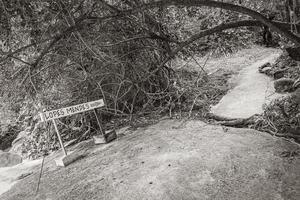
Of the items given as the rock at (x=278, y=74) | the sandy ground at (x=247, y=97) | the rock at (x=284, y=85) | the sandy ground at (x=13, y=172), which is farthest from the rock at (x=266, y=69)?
the sandy ground at (x=13, y=172)

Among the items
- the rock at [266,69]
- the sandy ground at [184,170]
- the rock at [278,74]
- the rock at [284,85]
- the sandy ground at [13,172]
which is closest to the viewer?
the sandy ground at [184,170]

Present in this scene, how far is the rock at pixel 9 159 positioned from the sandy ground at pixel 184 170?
158 cm

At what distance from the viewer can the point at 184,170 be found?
3244mm

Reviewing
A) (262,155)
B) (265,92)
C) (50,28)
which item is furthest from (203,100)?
(50,28)

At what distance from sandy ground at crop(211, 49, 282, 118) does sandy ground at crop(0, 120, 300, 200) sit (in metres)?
0.63

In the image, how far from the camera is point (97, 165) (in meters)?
4.04

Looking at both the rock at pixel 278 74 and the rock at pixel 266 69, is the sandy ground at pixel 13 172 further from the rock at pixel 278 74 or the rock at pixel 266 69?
the rock at pixel 266 69

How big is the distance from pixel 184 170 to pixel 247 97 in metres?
2.83

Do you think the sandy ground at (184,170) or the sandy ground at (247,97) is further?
the sandy ground at (247,97)

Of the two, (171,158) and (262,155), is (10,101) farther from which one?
(262,155)

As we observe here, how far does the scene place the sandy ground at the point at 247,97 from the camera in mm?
4891

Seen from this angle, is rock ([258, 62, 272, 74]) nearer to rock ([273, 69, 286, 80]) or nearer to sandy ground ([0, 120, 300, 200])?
rock ([273, 69, 286, 80])

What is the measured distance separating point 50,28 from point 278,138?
3.12 meters

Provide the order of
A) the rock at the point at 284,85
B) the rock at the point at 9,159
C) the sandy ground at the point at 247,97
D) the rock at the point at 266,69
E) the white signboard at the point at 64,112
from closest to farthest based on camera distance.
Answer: the white signboard at the point at 64,112 < the sandy ground at the point at 247,97 < the rock at the point at 284,85 < the rock at the point at 9,159 < the rock at the point at 266,69
